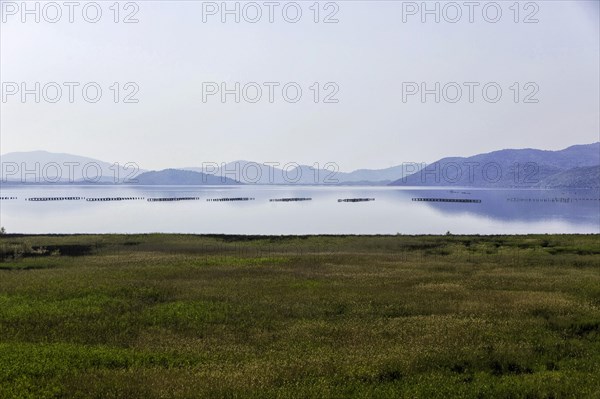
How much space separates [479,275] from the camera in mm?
35812

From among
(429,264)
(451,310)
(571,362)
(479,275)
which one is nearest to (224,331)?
(451,310)

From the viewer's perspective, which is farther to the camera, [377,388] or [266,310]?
[266,310]

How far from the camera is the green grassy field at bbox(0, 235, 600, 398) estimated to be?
13.8 metres

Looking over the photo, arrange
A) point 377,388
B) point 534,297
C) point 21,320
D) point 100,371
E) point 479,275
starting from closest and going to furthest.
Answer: point 377,388, point 100,371, point 21,320, point 534,297, point 479,275

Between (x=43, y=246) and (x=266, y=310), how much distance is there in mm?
48409

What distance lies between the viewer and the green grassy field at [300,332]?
13.8 meters

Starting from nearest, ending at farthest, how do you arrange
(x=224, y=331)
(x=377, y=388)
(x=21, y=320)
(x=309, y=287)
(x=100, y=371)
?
1. (x=377, y=388)
2. (x=100, y=371)
3. (x=224, y=331)
4. (x=21, y=320)
5. (x=309, y=287)

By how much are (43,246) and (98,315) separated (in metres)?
45.4

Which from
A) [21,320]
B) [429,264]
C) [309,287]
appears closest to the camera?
[21,320]

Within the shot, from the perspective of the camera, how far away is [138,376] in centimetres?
1427

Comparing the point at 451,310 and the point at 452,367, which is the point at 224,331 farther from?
the point at 451,310

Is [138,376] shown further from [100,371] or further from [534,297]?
[534,297]

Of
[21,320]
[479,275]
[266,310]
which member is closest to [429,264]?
[479,275]

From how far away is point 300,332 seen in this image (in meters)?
19.6
